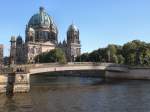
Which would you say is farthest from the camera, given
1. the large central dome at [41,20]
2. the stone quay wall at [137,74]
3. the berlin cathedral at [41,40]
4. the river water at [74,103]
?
the large central dome at [41,20]

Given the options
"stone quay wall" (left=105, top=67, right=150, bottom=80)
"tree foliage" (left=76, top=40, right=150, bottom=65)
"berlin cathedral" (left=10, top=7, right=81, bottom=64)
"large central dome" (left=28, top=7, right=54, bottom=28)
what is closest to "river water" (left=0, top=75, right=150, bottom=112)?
"stone quay wall" (left=105, top=67, right=150, bottom=80)

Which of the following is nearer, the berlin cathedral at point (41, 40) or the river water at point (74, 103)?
the river water at point (74, 103)

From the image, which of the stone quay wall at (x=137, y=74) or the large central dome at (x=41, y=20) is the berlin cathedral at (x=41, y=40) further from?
the stone quay wall at (x=137, y=74)

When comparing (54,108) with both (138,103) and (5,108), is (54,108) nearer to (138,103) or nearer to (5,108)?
(5,108)

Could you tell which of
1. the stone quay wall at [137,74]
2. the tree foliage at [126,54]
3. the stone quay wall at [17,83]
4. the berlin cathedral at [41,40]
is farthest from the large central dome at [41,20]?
the stone quay wall at [17,83]

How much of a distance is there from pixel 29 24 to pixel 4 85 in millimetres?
139495

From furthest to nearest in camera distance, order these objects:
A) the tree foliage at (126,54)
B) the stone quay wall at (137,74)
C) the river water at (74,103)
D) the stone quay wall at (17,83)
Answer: the tree foliage at (126,54)
the stone quay wall at (137,74)
the stone quay wall at (17,83)
the river water at (74,103)

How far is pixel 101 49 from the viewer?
125 metres

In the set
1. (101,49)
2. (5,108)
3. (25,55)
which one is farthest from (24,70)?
(25,55)

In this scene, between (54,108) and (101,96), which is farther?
(101,96)

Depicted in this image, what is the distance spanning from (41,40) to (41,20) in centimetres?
1031

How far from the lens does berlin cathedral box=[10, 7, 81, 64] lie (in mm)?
183750

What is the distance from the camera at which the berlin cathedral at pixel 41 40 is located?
7234 inches

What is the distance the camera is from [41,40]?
18962 centimetres
